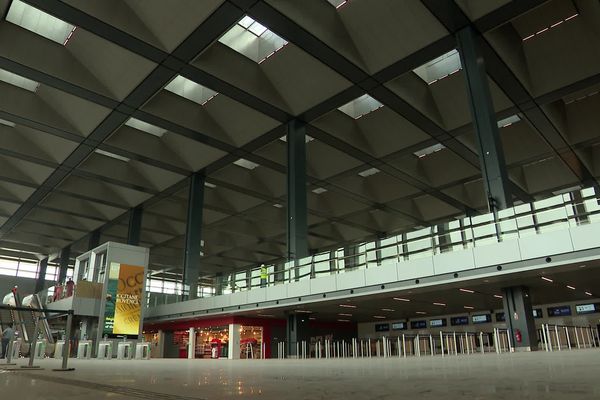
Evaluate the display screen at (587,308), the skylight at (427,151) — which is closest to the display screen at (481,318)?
the display screen at (587,308)

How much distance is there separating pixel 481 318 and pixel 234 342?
53.7 ft

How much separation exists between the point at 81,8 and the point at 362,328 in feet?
95.0

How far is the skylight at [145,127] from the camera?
24312mm

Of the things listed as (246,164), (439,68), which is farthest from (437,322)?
(439,68)

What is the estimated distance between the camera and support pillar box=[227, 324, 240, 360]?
26141 millimetres

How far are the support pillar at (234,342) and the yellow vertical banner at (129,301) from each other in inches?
207

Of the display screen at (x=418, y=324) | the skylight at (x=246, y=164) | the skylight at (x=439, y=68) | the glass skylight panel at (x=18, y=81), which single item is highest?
the skylight at (x=439, y=68)

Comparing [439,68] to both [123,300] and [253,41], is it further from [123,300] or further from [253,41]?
[123,300]

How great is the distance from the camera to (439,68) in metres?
21.4

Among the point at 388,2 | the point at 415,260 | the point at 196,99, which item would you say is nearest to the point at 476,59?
the point at 388,2

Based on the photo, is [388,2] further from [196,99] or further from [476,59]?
[196,99]

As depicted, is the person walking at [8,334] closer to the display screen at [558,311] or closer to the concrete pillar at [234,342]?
the concrete pillar at [234,342]

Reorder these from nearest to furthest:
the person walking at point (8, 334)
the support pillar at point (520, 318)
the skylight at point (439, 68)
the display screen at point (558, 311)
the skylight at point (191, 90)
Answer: the person walking at point (8, 334) → the support pillar at point (520, 318) → the skylight at point (439, 68) → the skylight at point (191, 90) → the display screen at point (558, 311)

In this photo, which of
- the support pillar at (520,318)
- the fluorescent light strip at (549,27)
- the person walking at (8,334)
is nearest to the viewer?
the person walking at (8,334)
